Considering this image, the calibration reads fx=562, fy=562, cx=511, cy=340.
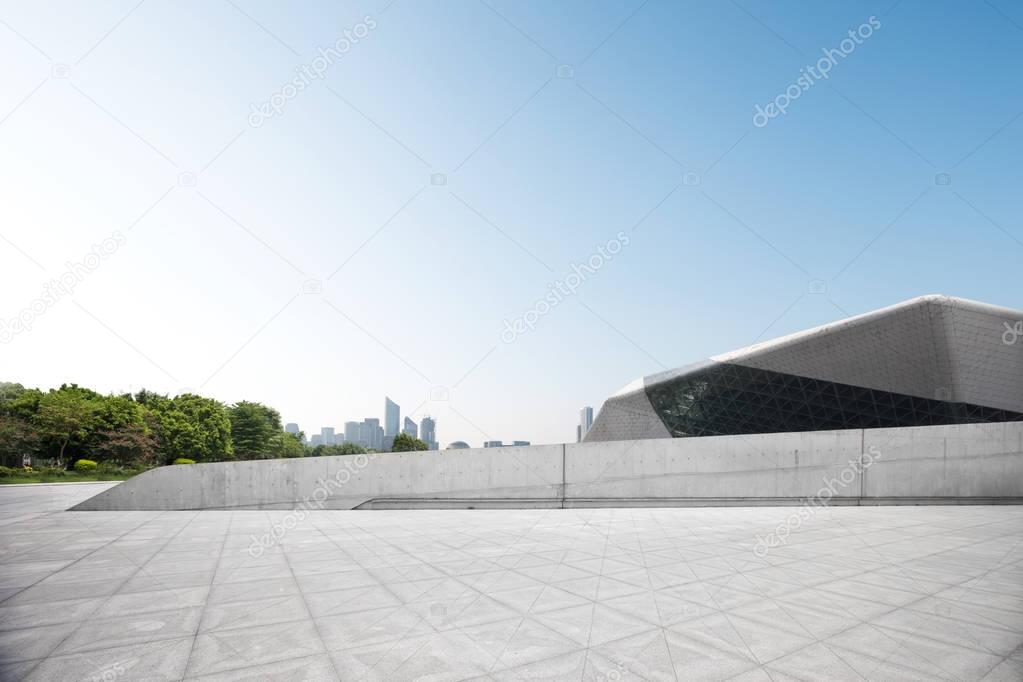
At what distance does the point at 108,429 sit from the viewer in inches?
2025

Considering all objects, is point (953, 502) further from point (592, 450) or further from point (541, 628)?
point (541, 628)

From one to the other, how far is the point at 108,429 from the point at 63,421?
539cm

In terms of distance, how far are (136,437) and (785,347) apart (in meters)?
53.7

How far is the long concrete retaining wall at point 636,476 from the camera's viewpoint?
53.4 feet

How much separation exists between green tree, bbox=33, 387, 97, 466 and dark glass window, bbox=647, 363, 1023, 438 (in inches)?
1953

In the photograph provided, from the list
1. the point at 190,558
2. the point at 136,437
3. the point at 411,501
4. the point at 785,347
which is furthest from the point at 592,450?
the point at 136,437

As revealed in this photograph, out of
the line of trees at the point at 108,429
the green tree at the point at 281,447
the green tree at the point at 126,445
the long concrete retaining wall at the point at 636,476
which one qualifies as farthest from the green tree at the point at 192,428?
the long concrete retaining wall at the point at 636,476

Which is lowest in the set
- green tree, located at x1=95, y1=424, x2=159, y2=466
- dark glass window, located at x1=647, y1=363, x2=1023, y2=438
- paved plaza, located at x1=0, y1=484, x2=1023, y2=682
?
paved plaza, located at x1=0, y1=484, x2=1023, y2=682

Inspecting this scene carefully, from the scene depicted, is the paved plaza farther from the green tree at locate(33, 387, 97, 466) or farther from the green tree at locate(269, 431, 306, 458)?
the green tree at locate(269, 431, 306, 458)

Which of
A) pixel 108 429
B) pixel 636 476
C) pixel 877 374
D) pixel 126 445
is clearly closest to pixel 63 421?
pixel 126 445

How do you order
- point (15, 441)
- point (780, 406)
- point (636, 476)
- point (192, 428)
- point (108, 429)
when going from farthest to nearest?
point (192, 428), point (108, 429), point (15, 441), point (780, 406), point (636, 476)

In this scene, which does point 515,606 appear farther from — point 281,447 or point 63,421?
point 281,447

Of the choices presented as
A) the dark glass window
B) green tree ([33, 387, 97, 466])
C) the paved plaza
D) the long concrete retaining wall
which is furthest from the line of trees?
the dark glass window

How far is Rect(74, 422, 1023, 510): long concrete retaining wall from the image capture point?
1627 centimetres
